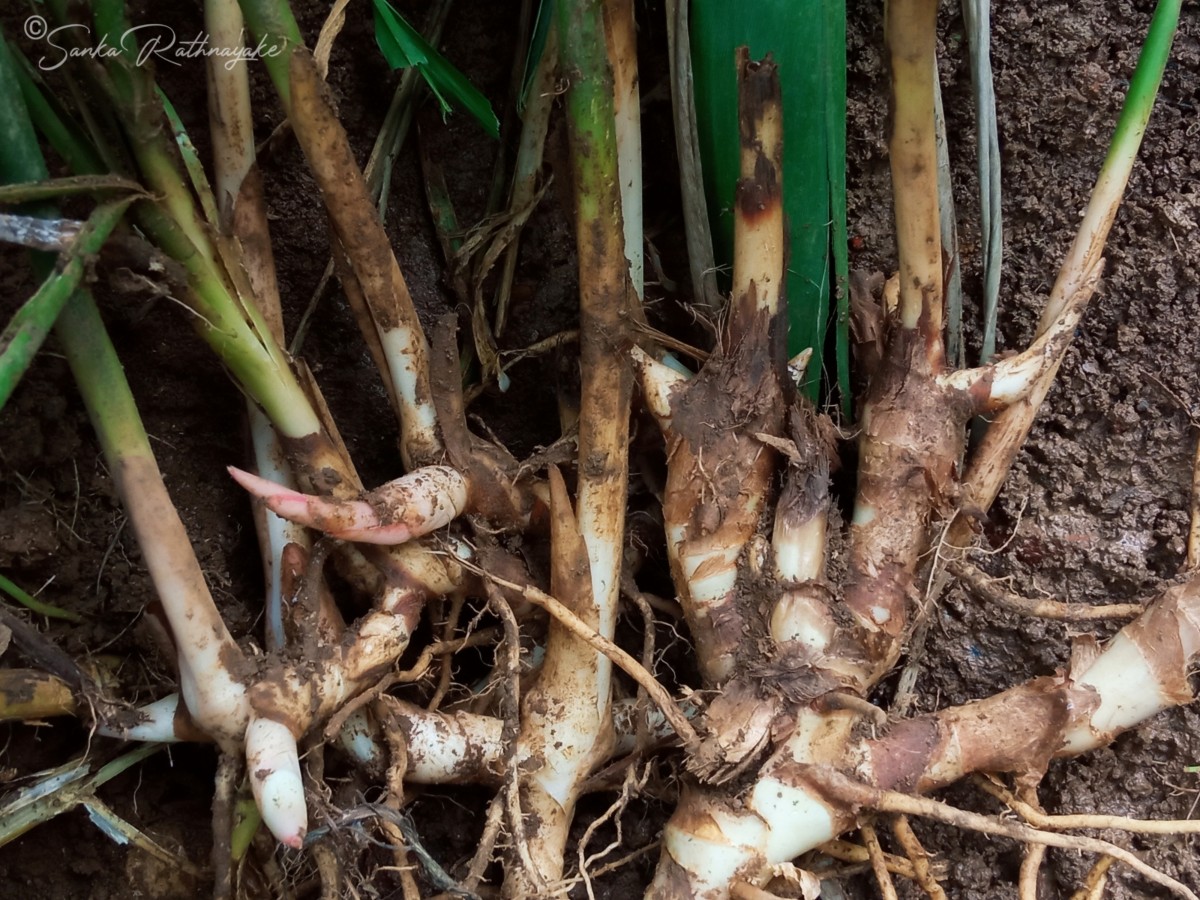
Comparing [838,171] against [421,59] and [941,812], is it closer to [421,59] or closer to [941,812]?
[421,59]

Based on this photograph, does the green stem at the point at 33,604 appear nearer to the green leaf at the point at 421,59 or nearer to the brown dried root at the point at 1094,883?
the green leaf at the point at 421,59

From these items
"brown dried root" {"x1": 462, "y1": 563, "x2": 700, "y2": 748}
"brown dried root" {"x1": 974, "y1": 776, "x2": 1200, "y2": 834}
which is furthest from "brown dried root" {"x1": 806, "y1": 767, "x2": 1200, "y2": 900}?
"brown dried root" {"x1": 462, "y1": 563, "x2": 700, "y2": 748}

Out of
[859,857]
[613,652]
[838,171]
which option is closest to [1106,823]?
[859,857]

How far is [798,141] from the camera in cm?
78

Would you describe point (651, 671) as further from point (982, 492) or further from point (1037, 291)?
point (1037, 291)

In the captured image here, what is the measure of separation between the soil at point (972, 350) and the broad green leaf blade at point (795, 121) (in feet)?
0.34

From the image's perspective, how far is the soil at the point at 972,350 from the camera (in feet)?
2.63

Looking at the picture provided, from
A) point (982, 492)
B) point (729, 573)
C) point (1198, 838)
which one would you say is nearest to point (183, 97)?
point (729, 573)

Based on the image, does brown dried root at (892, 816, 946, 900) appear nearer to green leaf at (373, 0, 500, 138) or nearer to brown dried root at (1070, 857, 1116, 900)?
brown dried root at (1070, 857, 1116, 900)

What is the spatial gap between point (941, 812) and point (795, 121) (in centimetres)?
60

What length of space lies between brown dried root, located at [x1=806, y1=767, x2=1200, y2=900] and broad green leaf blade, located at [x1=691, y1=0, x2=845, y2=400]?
0.36 meters

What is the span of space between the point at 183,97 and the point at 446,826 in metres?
0.76

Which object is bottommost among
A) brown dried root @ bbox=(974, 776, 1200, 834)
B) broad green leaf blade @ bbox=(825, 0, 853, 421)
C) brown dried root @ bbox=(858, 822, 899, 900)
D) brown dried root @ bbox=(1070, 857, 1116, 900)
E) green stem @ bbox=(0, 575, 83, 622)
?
brown dried root @ bbox=(1070, 857, 1116, 900)

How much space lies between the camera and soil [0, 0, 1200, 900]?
80 centimetres
